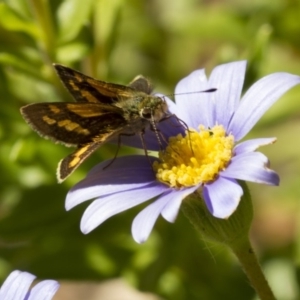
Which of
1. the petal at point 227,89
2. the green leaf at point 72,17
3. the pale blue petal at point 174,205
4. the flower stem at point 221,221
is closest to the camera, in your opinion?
the pale blue petal at point 174,205

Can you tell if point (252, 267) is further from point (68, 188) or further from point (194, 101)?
point (68, 188)

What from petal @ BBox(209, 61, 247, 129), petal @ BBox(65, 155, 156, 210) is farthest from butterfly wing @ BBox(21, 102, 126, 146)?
petal @ BBox(209, 61, 247, 129)

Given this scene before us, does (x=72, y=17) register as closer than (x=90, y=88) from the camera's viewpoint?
No

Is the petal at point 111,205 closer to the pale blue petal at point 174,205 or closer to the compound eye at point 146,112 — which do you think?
the pale blue petal at point 174,205

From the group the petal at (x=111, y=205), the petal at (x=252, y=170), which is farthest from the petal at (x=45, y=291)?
the petal at (x=252, y=170)

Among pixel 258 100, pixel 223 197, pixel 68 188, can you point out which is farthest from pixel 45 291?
pixel 68 188

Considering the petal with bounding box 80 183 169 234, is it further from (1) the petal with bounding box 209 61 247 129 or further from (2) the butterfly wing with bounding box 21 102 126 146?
(1) the petal with bounding box 209 61 247 129

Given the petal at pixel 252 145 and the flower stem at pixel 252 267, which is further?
the flower stem at pixel 252 267
